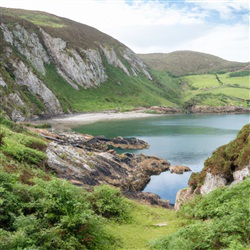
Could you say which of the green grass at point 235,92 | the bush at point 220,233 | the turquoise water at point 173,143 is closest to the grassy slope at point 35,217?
the bush at point 220,233

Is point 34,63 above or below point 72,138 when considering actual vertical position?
above

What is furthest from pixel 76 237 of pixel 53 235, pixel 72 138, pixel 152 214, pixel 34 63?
pixel 34 63

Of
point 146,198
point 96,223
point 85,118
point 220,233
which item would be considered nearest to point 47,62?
point 85,118

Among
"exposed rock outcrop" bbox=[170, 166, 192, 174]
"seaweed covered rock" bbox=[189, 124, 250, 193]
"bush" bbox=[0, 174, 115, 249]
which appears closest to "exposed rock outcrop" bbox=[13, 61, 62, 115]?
"exposed rock outcrop" bbox=[170, 166, 192, 174]

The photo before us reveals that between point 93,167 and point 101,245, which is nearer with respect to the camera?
point 101,245

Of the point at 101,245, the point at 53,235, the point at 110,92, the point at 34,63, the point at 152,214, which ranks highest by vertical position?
the point at 34,63

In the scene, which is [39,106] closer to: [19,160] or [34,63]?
[34,63]

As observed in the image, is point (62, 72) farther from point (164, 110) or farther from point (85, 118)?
point (164, 110)
